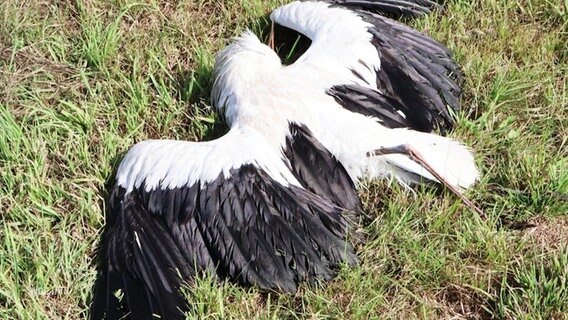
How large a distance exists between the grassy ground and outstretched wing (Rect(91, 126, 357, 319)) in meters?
0.10

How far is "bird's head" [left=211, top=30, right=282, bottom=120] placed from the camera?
3.33 meters

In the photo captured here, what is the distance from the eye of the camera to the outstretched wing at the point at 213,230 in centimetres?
286

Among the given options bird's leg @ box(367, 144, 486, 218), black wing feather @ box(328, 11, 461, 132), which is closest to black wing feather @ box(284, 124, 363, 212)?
bird's leg @ box(367, 144, 486, 218)

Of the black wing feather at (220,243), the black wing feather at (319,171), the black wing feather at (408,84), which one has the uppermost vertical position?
the black wing feather at (408,84)

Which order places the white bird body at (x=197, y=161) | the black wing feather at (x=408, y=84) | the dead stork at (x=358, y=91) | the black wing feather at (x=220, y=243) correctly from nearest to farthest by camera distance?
the black wing feather at (x=220, y=243) → the white bird body at (x=197, y=161) → the dead stork at (x=358, y=91) → the black wing feather at (x=408, y=84)

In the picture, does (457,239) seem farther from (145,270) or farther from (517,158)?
(145,270)

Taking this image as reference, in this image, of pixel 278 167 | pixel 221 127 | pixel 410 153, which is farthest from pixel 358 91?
pixel 221 127

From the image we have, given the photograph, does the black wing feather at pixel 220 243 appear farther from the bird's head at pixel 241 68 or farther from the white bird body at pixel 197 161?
the bird's head at pixel 241 68

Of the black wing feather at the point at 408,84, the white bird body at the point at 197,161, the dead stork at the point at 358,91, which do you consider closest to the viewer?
the white bird body at the point at 197,161

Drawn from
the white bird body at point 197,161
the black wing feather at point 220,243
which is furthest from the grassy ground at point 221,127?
the white bird body at point 197,161

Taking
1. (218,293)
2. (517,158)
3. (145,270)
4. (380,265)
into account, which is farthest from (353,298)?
(517,158)

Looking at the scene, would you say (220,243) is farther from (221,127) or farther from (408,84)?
(408,84)

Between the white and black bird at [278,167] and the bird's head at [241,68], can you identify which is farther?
the bird's head at [241,68]

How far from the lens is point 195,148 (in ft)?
10.2
